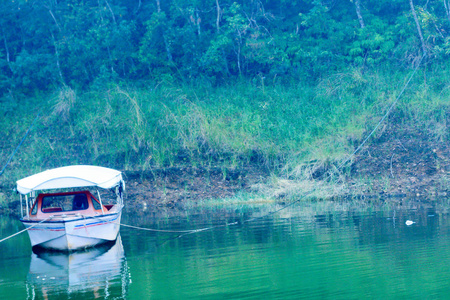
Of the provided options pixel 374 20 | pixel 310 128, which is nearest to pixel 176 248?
pixel 310 128

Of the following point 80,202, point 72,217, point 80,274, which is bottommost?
point 80,274

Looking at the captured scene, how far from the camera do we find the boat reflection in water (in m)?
10.6

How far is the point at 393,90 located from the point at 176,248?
18664 mm

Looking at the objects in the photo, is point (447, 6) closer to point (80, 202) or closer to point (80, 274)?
point (80, 202)

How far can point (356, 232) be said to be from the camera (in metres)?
15.1

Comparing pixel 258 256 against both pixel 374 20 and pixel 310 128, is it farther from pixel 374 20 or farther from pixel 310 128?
pixel 374 20

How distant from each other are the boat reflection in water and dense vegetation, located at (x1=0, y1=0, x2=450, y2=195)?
1182 cm

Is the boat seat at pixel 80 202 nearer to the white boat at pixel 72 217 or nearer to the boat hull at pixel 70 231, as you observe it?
the white boat at pixel 72 217

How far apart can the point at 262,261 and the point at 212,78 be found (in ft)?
74.2

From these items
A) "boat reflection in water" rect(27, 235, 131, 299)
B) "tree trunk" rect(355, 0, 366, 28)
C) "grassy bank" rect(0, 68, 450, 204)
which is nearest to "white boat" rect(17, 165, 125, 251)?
"boat reflection in water" rect(27, 235, 131, 299)

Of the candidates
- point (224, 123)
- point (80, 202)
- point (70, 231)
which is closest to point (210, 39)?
point (224, 123)

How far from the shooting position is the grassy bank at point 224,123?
26734 millimetres

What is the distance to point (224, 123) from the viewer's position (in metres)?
28.8

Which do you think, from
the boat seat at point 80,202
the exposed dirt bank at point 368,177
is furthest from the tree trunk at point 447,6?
the boat seat at point 80,202
